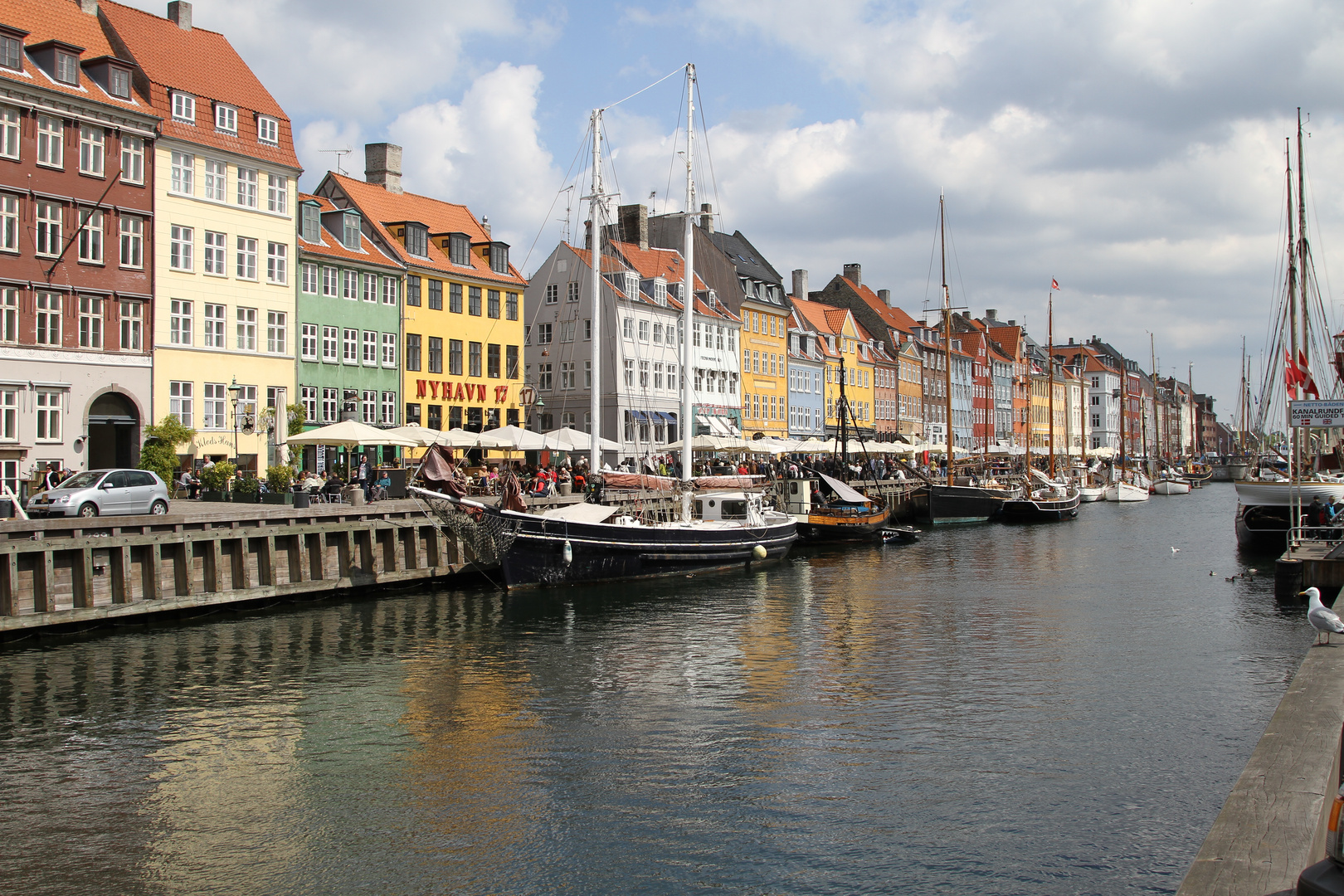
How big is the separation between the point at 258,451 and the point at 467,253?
59.1ft


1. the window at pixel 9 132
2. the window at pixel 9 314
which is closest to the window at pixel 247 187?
the window at pixel 9 132

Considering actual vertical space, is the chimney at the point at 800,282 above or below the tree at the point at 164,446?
above

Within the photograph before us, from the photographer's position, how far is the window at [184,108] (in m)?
45.3

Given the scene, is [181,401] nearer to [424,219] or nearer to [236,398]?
[236,398]

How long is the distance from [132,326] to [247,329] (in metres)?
5.63

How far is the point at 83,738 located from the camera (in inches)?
640

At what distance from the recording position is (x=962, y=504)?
67.9m

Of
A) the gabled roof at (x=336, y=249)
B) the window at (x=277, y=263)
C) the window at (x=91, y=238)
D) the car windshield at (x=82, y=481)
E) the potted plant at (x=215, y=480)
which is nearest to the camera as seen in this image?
the car windshield at (x=82, y=481)

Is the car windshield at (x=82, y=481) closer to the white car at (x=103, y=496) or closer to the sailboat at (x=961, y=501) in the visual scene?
the white car at (x=103, y=496)

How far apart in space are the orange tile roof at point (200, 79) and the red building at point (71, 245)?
1.11 metres

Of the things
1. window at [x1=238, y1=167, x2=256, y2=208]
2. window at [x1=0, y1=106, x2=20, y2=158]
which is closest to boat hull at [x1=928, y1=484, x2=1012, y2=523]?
window at [x1=238, y1=167, x2=256, y2=208]

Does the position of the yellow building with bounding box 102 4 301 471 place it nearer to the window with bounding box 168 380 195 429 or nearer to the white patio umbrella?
the window with bounding box 168 380 195 429

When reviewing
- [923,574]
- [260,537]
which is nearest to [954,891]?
[260,537]

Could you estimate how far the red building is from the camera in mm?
38625
